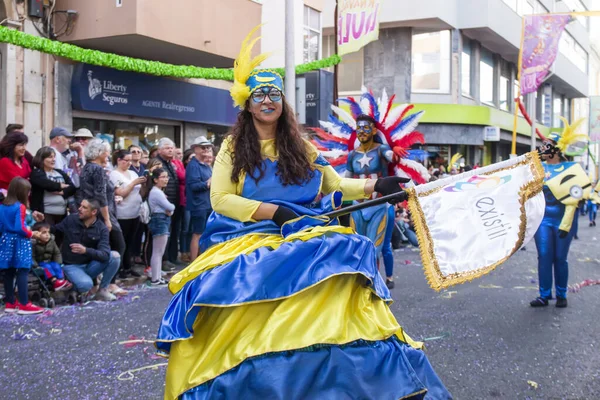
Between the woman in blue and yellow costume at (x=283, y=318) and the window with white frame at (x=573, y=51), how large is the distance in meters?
37.8

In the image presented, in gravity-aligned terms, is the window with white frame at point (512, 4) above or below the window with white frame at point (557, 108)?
above

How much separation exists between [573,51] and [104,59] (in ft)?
125

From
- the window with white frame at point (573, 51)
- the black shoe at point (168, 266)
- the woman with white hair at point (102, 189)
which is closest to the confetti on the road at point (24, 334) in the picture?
the woman with white hair at point (102, 189)

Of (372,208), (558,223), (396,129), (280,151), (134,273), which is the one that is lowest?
(134,273)

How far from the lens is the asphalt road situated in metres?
3.92

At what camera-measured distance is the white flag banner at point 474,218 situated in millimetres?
3271

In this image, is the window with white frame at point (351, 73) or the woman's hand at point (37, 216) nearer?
the woman's hand at point (37, 216)

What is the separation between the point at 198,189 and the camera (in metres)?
8.36

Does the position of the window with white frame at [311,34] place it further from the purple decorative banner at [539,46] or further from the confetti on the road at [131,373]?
the confetti on the road at [131,373]

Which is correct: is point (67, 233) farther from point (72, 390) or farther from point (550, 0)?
point (550, 0)

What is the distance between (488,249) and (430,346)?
5.46 ft

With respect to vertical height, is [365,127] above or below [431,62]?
below

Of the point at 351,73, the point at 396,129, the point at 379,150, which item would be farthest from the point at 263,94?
the point at 351,73

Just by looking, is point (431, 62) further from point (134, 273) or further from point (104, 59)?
point (134, 273)
